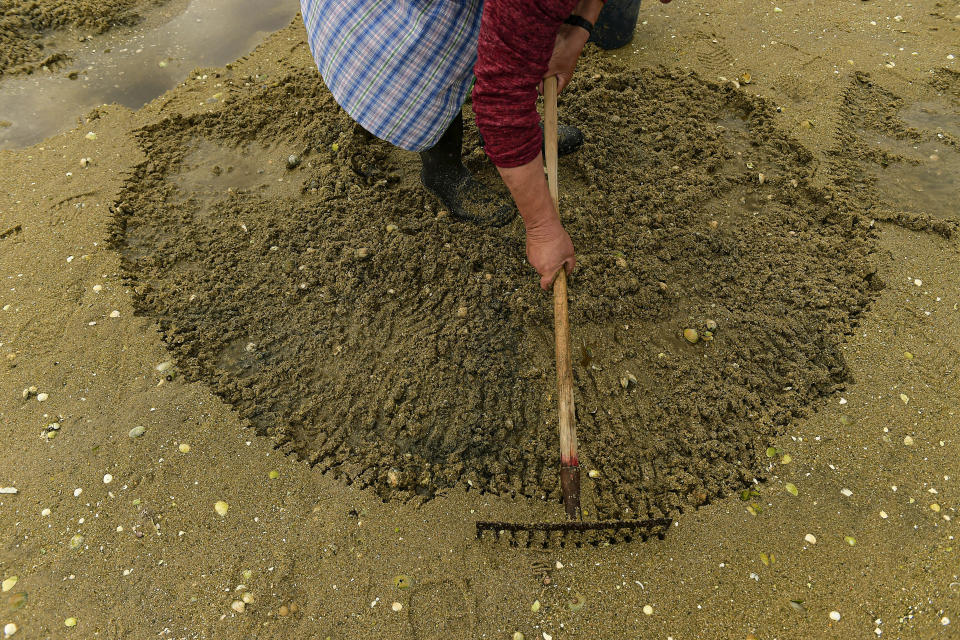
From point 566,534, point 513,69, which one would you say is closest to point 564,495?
point 566,534

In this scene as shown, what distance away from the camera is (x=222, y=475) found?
6.04 feet

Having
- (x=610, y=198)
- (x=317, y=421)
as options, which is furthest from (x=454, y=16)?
(x=317, y=421)

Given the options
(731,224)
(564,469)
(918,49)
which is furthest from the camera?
(918,49)

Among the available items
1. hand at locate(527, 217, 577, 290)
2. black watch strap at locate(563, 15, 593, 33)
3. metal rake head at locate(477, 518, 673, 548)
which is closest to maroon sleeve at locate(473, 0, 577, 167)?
hand at locate(527, 217, 577, 290)

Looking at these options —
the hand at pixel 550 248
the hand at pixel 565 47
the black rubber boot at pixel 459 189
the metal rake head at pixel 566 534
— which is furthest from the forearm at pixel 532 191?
the metal rake head at pixel 566 534

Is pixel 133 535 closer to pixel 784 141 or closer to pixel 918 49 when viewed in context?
pixel 784 141

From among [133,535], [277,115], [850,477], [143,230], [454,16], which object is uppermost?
[454,16]

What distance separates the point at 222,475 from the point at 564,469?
3.80 ft

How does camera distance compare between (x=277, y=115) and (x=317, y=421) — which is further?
(x=277, y=115)

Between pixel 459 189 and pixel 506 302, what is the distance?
1.99 feet

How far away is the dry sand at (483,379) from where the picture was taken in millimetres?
1624

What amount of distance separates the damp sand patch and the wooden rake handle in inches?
3.3

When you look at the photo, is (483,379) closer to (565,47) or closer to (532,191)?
(532,191)

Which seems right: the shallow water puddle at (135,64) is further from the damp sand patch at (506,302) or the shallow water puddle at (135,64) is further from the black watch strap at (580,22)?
the black watch strap at (580,22)
